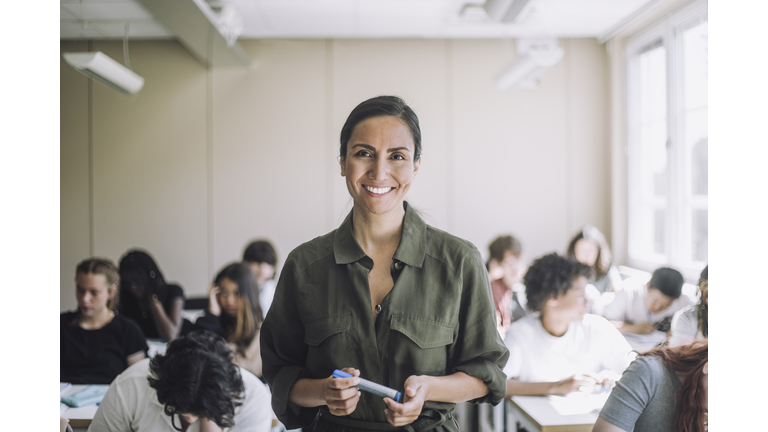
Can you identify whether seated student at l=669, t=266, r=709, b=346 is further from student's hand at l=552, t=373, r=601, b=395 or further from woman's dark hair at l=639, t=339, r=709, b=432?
student's hand at l=552, t=373, r=601, b=395

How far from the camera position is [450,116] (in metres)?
3.08

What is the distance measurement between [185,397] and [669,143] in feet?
10.8

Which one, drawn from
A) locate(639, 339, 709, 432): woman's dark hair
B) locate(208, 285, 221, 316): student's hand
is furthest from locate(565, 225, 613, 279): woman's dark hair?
locate(208, 285, 221, 316): student's hand

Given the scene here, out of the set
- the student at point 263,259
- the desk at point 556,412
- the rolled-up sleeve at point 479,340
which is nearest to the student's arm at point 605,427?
the desk at point 556,412

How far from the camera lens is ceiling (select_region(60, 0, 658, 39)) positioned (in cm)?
314

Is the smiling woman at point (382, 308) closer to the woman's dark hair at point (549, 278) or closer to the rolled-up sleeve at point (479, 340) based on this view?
the rolled-up sleeve at point (479, 340)

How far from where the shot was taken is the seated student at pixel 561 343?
1.93 m

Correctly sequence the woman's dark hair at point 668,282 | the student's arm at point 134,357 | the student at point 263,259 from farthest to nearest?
the student at point 263,259 → the woman's dark hair at point 668,282 → the student's arm at point 134,357

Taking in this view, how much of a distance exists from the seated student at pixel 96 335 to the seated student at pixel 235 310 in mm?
379
